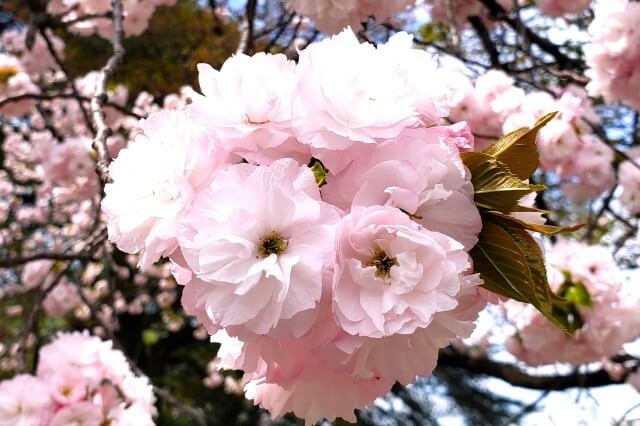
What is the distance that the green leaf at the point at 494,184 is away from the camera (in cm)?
62

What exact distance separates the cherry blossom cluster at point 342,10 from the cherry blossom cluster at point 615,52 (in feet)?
2.36

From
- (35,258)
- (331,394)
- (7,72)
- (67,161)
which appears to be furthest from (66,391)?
(7,72)

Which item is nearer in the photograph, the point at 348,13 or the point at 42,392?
the point at 42,392

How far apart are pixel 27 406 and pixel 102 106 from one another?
0.62 metres

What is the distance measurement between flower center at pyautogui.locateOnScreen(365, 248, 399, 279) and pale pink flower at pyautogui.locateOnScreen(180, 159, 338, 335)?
0.04m

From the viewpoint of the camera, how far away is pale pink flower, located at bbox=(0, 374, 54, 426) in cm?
124

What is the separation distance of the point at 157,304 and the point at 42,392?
6.80 metres

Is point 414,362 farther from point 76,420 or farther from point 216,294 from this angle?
point 76,420

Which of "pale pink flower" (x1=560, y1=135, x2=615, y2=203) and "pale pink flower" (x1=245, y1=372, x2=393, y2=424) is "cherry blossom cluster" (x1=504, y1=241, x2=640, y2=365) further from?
"pale pink flower" (x1=245, y1=372, x2=393, y2=424)

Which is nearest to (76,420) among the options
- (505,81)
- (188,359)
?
(505,81)

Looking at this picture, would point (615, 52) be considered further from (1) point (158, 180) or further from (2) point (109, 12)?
(2) point (109, 12)

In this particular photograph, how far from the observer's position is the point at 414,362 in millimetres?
613

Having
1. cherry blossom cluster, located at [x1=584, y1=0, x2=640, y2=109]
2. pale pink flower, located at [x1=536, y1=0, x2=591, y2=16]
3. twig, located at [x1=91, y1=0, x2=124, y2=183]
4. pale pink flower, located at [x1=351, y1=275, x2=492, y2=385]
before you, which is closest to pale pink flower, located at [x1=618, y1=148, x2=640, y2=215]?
cherry blossom cluster, located at [x1=584, y1=0, x2=640, y2=109]

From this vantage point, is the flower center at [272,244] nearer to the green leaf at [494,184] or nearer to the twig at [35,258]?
the green leaf at [494,184]
